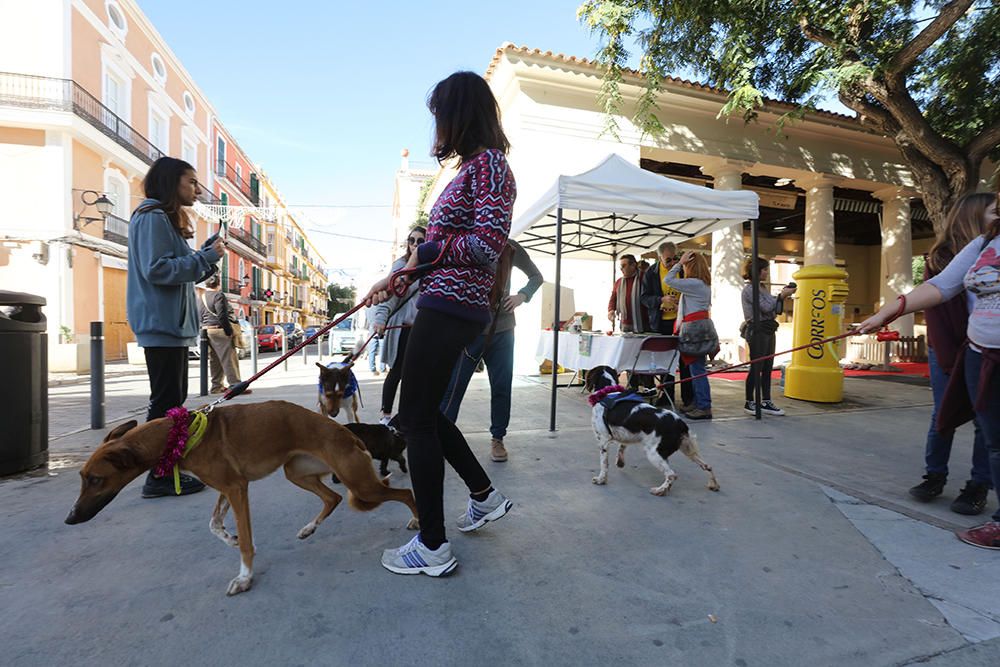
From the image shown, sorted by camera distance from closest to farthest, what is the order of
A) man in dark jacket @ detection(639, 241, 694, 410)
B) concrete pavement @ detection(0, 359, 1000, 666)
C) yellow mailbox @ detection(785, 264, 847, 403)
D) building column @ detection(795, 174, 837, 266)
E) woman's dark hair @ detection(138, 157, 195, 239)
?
concrete pavement @ detection(0, 359, 1000, 666)
woman's dark hair @ detection(138, 157, 195, 239)
yellow mailbox @ detection(785, 264, 847, 403)
man in dark jacket @ detection(639, 241, 694, 410)
building column @ detection(795, 174, 837, 266)

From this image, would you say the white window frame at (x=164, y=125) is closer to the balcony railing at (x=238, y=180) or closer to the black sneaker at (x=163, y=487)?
the balcony railing at (x=238, y=180)

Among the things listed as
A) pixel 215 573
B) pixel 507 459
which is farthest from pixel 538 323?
pixel 215 573

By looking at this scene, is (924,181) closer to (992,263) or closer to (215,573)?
(992,263)

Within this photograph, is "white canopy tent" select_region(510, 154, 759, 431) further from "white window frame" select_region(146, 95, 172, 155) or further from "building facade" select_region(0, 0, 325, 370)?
"white window frame" select_region(146, 95, 172, 155)

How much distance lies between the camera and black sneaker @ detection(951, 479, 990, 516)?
2691 mm

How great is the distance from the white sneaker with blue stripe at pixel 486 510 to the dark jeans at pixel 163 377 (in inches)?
76.5

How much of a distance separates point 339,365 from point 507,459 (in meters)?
1.51

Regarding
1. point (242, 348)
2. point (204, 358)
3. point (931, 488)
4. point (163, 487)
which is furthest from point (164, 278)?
point (242, 348)

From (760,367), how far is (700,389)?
0.72m

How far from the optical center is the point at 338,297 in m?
83.7

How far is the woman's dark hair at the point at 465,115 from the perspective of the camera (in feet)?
6.72

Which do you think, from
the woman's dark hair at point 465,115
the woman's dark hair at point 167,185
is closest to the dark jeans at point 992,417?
the woman's dark hair at point 465,115

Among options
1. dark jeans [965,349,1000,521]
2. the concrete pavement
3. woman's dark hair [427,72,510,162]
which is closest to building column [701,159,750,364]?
the concrete pavement

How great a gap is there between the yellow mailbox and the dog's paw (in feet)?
22.2
